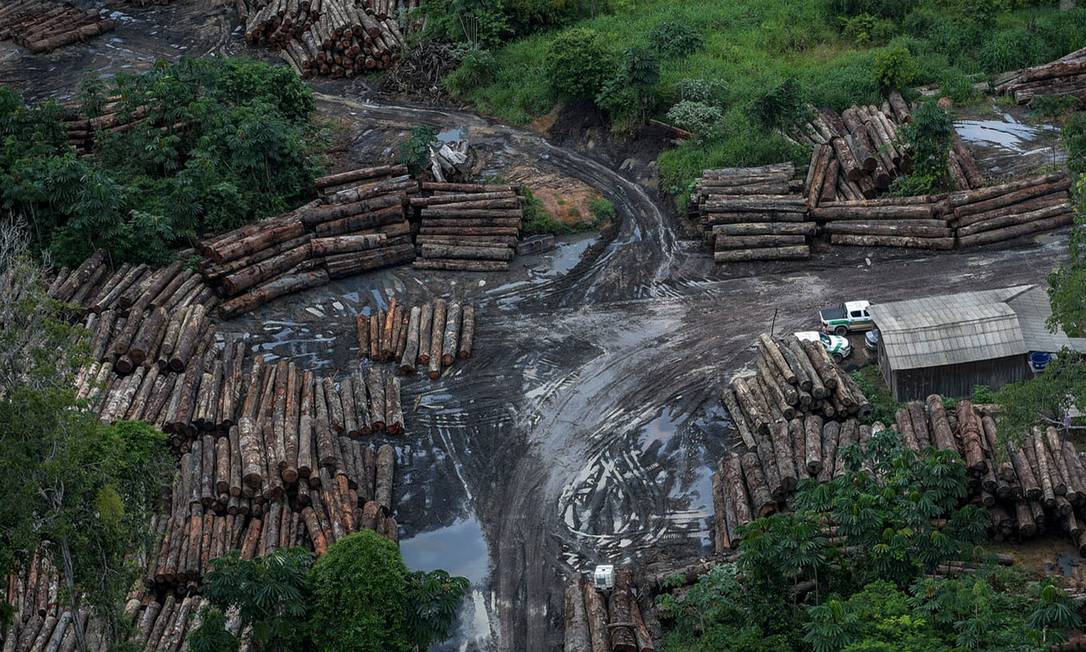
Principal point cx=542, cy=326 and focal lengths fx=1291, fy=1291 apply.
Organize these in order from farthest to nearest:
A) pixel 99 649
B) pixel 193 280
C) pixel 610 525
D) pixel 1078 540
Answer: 1. pixel 193 280
2. pixel 610 525
3. pixel 1078 540
4. pixel 99 649

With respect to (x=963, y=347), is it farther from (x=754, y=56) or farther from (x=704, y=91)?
(x=754, y=56)

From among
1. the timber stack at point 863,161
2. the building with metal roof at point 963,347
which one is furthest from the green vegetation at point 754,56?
the building with metal roof at point 963,347

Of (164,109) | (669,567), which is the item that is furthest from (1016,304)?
(164,109)

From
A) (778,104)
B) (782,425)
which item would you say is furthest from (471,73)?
(782,425)

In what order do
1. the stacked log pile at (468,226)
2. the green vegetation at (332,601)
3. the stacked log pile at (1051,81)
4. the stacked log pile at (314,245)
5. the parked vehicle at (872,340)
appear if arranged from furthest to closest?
the stacked log pile at (1051,81) < the stacked log pile at (468,226) < the stacked log pile at (314,245) < the parked vehicle at (872,340) < the green vegetation at (332,601)

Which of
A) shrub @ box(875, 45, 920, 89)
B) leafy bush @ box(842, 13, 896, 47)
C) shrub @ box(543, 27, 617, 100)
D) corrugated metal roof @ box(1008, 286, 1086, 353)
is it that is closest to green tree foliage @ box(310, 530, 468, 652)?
corrugated metal roof @ box(1008, 286, 1086, 353)

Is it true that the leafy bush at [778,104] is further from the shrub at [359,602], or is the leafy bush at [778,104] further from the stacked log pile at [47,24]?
the stacked log pile at [47,24]

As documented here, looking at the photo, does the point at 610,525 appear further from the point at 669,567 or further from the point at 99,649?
the point at 99,649
